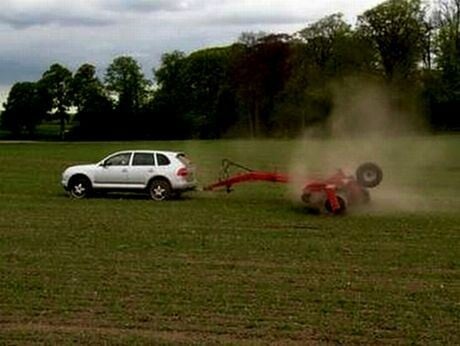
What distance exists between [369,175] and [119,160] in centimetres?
804

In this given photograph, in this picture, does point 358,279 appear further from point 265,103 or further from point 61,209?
point 265,103

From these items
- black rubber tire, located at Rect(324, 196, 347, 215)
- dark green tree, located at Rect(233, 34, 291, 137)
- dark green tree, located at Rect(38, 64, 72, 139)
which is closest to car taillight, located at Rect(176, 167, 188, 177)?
black rubber tire, located at Rect(324, 196, 347, 215)

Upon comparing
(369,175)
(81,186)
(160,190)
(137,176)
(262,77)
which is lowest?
(160,190)

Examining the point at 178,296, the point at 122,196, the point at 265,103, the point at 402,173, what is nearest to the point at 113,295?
the point at 178,296

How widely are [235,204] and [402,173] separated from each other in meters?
10.3

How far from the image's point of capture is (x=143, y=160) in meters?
27.5

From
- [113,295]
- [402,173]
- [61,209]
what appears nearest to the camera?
[113,295]

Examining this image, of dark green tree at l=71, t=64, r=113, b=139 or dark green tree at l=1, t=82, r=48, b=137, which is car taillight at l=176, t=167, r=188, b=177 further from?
dark green tree at l=1, t=82, r=48, b=137

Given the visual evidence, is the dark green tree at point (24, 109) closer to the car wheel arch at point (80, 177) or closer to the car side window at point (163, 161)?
the car wheel arch at point (80, 177)

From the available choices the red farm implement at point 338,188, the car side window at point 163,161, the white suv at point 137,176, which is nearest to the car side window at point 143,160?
the white suv at point 137,176

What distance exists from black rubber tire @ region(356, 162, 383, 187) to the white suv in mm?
5721

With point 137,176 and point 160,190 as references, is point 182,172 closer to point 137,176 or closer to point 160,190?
point 160,190

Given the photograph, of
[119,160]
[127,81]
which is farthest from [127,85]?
[119,160]

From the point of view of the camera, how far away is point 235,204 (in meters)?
25.8
